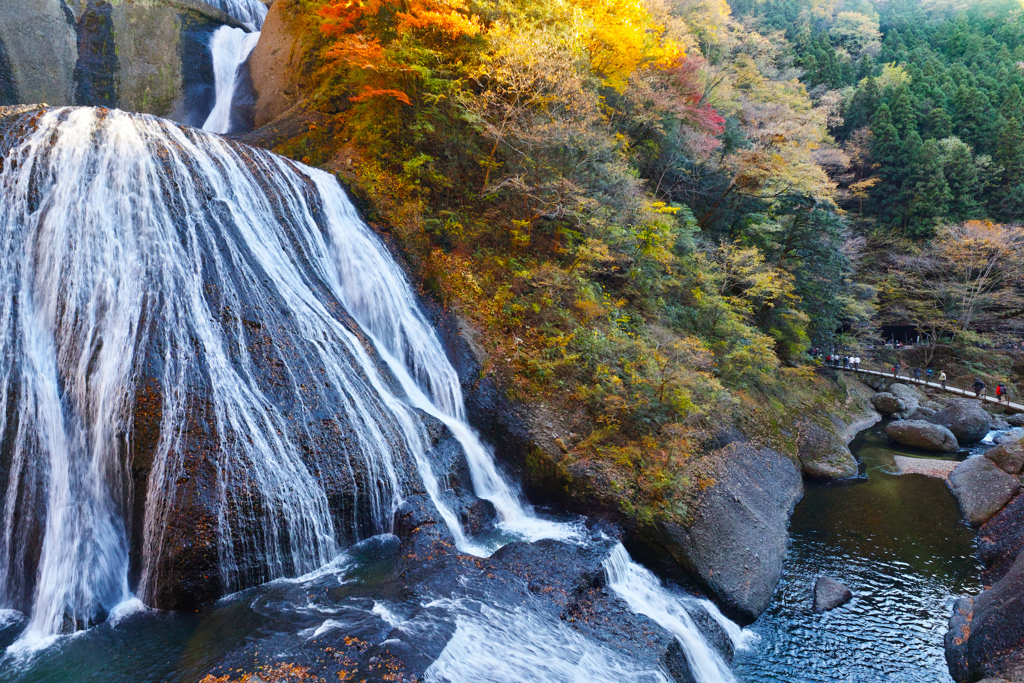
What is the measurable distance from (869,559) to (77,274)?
→ 1414 cm

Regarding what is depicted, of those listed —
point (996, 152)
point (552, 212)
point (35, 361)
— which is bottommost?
point (35, 361)

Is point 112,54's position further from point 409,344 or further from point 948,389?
point 948,389

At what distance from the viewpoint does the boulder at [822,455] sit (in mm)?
13727

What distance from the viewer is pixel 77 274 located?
22.4ft

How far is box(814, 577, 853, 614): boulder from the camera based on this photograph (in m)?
8.23

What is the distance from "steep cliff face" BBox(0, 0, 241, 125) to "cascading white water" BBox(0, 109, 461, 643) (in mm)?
7340

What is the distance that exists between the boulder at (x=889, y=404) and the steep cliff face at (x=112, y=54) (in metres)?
27.9

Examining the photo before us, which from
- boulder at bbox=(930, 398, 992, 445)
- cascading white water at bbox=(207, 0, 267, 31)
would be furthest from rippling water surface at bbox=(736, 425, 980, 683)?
cascading white water at bbox=(207, 0, 267, 31)

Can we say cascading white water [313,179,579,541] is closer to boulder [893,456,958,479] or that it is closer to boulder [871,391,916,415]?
boulder [893,456,958,479]

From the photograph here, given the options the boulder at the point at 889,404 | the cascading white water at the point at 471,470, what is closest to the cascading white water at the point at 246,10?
the cascading white water at the point at 471,470

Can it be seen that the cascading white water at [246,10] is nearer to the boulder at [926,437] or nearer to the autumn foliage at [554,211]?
the autumn foliage at [554,211]

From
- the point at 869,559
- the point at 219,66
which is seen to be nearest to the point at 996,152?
the point at 869,559

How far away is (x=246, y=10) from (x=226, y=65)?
Result: 339cm

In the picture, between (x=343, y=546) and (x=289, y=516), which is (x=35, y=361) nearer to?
(x=289, y=516)
